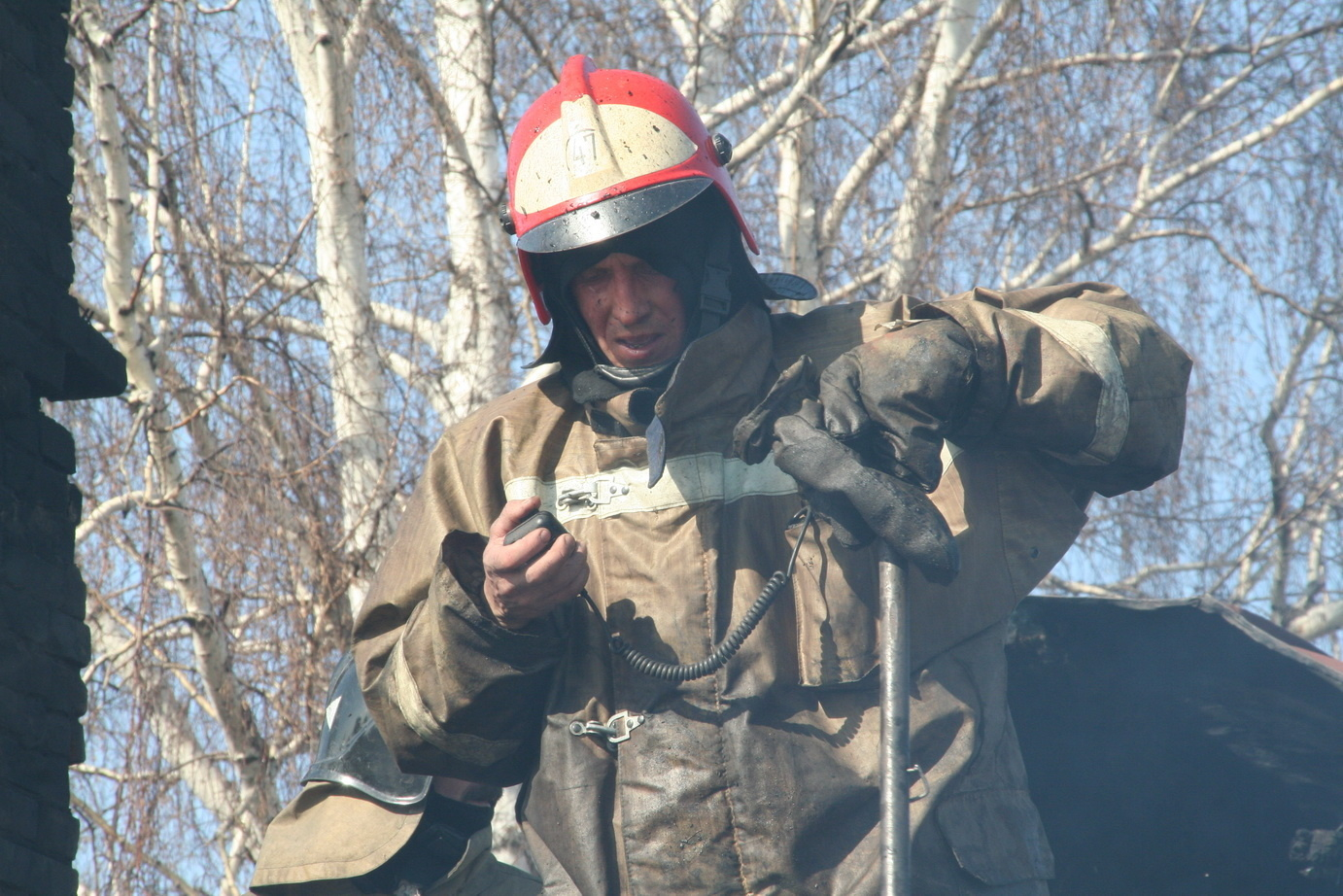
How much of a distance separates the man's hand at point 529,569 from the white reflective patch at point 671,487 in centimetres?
34

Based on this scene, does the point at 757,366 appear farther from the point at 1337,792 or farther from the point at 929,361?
the point at 1337,792

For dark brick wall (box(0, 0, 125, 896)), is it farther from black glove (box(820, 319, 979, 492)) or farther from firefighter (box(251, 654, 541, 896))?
black glove (box(820, 319, 979, 492))

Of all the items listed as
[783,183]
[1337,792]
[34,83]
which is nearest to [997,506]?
[1337,792]

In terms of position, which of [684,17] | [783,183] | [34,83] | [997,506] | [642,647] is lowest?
[642,647]

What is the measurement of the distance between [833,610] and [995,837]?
0.59 metres

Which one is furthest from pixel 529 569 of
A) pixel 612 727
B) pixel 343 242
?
pixel 343 242

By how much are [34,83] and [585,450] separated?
60.6 inches

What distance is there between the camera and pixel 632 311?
3660mm

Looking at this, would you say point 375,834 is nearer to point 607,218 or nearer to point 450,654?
point 450,654

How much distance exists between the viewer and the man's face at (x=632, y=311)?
3678 mm

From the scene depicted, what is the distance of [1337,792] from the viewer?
4.13 metres

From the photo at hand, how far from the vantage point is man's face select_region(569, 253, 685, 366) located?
3678 mm

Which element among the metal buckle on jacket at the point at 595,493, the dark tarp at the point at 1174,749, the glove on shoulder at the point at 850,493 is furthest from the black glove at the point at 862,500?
the dark tarp at the point at 1174,749

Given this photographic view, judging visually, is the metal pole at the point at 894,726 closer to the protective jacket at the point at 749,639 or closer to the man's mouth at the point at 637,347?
the protective jacket at the point at 749,639
